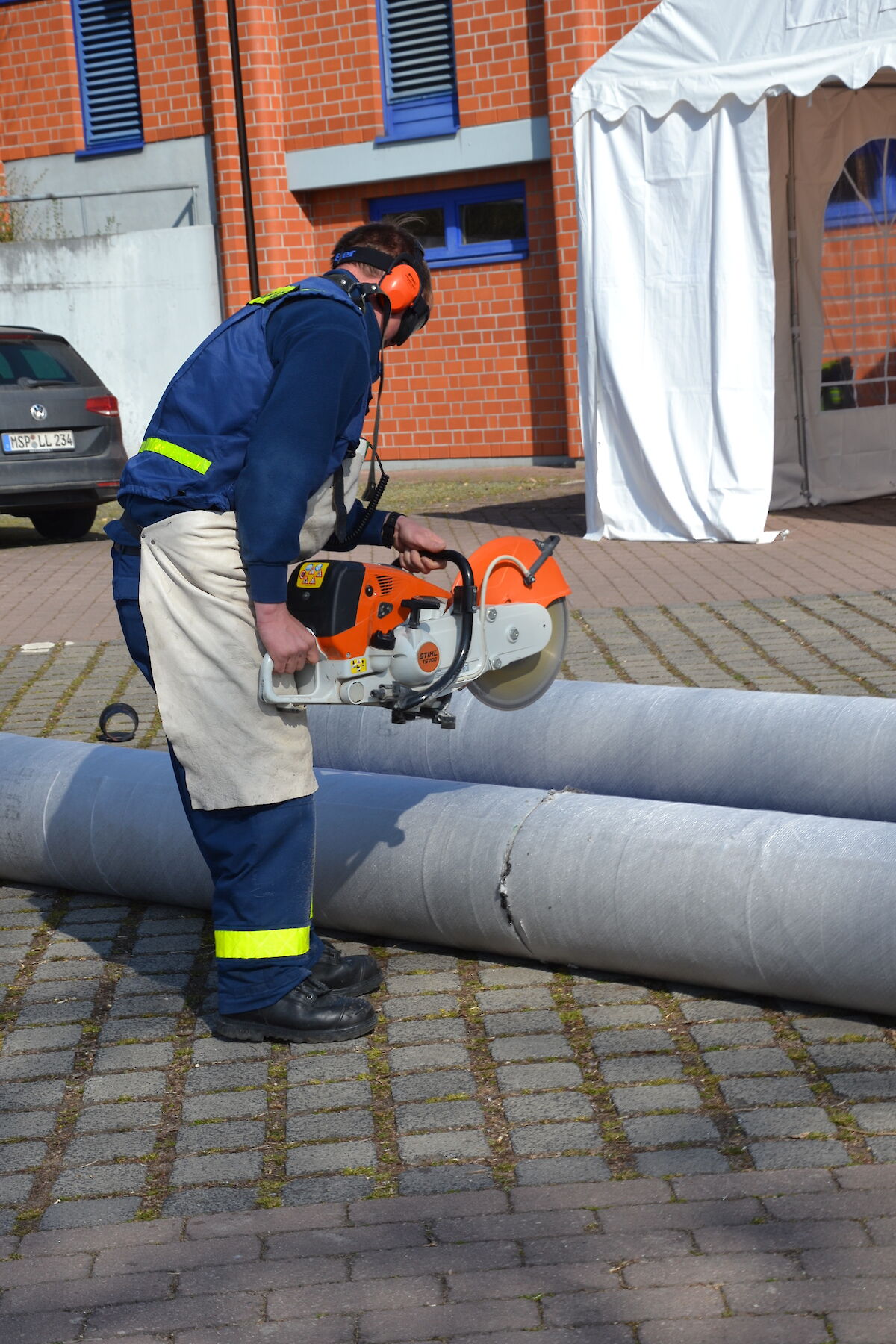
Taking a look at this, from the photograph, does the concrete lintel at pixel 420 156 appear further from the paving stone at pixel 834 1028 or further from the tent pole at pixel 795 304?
the paving stone at pixel 834 1028

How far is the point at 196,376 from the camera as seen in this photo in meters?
3.62

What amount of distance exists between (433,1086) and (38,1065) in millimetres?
948

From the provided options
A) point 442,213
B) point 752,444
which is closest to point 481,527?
point 752,444

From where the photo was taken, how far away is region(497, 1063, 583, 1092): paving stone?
353cm

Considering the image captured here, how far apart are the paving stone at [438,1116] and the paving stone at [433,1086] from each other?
0.04 meters

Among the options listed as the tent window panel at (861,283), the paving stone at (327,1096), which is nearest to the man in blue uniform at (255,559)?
the paving stone at (327,1096)

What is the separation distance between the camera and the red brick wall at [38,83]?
1992 centimetres

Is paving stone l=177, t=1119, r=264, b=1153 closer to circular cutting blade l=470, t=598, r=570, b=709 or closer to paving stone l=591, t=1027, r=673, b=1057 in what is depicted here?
paving stone l=591, t=1027, r=673, b=1057

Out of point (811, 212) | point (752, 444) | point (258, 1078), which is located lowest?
point (258, 1078)

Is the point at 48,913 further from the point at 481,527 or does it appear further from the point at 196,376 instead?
the point at 481,527

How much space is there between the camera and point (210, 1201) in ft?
10.2

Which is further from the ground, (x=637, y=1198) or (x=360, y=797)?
(x=360, y=797)

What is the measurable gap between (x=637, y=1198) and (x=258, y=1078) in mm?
1042

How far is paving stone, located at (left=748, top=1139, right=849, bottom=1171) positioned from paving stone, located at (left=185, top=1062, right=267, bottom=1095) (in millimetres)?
1139
